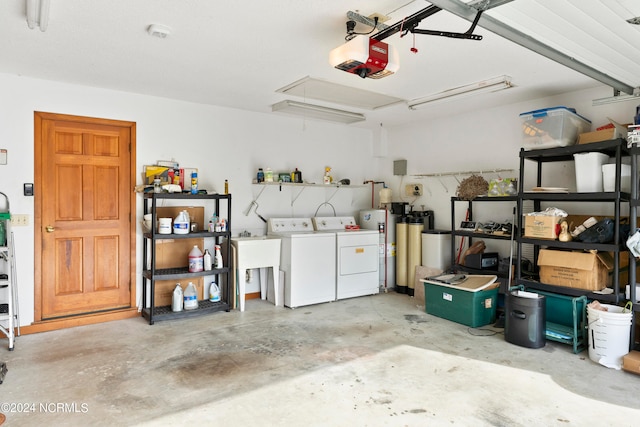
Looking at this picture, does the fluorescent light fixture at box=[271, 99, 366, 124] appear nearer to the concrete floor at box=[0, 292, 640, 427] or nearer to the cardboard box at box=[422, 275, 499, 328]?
the cardboard box at box=[422, 275, 499, 328]

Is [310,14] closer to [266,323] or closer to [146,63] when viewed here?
[146,63]

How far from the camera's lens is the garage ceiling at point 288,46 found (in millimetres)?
2406

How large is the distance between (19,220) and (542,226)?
16.2 feet

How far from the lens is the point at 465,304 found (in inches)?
162

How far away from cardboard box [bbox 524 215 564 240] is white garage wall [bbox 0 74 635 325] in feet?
2.50

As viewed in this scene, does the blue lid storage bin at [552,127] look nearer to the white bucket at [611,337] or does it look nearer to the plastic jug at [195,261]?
the white bucket at [611,337]

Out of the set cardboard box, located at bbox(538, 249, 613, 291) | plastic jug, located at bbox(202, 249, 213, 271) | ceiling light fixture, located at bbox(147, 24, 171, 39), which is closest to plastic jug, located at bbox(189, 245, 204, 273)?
plastic jug, located at bbox(202, 249, 213, 271)

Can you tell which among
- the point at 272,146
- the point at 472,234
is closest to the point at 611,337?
the point at 472,234

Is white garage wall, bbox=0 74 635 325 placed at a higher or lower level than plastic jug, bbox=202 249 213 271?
higher

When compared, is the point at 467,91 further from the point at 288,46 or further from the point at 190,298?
the point at 190,298

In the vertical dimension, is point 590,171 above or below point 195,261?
above

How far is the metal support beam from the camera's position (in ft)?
7.09

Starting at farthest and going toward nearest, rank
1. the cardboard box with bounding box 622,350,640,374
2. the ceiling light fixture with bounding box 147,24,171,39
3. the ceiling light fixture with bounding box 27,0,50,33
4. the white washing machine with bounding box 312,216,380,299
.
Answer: the white washing machine with bounding box 312,216,380,299 < the cardboard box with bounding box 622,350,640,374 < the ceiling light fixture with bounding box 147,24,171,39 < the ceiling light fixture with bounding box 27,0,50,33

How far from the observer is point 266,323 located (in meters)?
4.19
